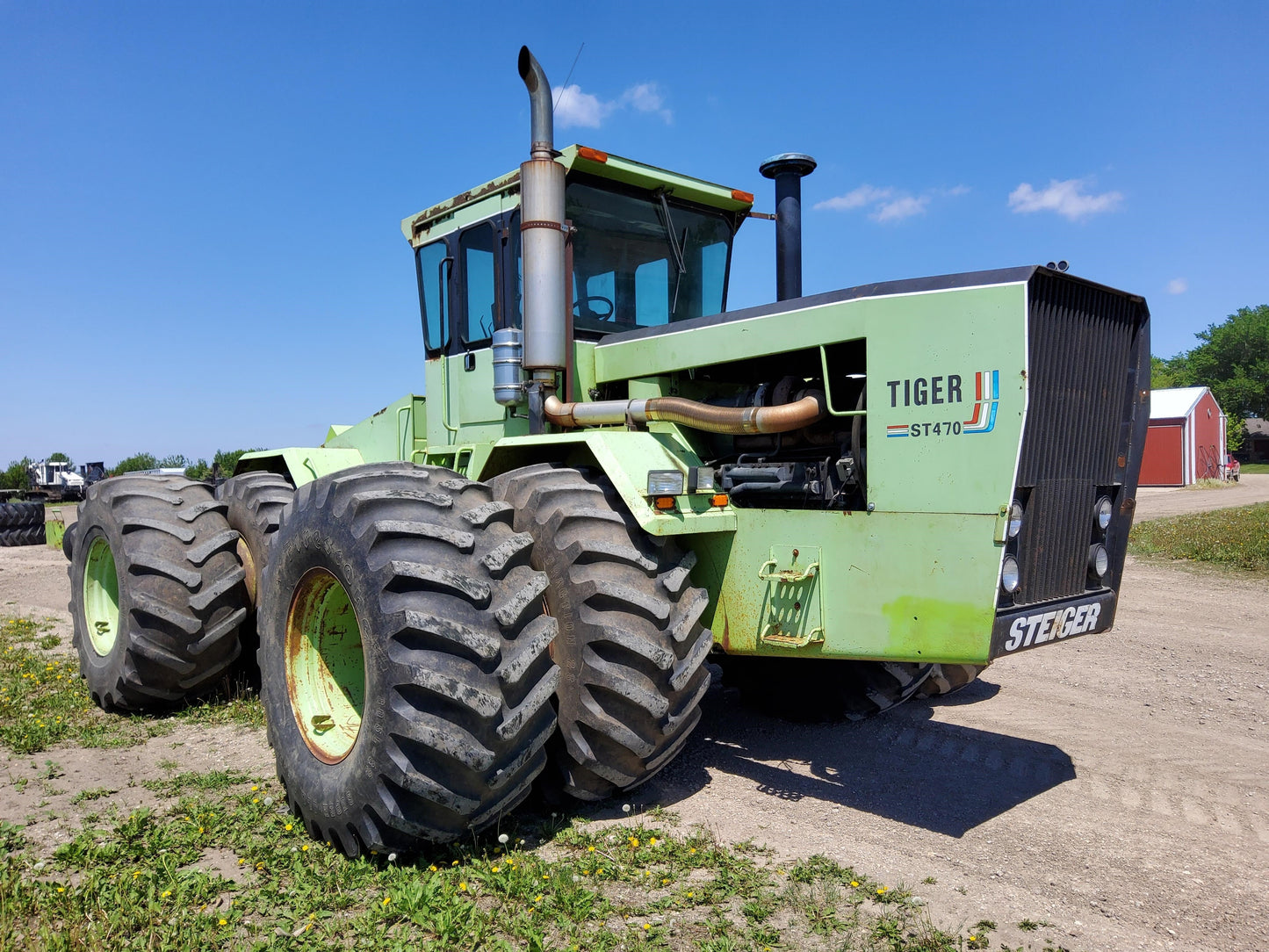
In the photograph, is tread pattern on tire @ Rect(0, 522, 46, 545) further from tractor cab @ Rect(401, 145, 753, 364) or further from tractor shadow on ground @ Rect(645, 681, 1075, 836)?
tractor shadow on ground @ Rect(645, 681, 1075, 836)

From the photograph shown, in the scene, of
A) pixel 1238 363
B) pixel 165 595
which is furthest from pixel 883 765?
pixel 1238 363

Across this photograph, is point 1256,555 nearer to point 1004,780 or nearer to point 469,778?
point 1004,780

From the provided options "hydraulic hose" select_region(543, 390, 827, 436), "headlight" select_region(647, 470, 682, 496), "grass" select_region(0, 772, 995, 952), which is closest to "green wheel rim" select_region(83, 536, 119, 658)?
"grass" select_region(0, 772, 995, 952)

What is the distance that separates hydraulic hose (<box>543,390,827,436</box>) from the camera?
4.17 meters

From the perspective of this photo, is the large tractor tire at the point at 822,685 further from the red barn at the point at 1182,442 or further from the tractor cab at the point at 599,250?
the red barn at the point at 1182,442

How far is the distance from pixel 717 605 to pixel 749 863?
3.81 feet

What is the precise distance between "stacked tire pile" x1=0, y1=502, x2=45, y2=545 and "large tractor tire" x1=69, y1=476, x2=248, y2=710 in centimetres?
1519

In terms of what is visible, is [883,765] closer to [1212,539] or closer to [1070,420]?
[1070,420]

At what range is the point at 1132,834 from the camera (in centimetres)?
401

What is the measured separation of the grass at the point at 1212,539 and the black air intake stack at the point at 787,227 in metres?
9.55

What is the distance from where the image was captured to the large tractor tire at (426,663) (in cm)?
337

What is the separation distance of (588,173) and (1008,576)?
315 cm

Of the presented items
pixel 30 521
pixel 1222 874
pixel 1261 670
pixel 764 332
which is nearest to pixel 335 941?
pixel 764 332

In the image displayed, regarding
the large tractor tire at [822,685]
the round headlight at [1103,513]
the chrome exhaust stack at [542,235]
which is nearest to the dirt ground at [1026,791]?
the large tractor tire at [822,685]
